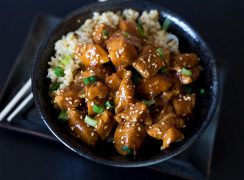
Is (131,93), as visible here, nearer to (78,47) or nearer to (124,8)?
(78,47)

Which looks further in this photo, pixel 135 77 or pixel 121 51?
pixel 135 77

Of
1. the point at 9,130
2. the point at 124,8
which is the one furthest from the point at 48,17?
the point at 9,130

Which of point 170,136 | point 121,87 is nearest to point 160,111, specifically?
point 170,136

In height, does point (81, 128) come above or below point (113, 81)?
below

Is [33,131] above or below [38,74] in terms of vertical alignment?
below

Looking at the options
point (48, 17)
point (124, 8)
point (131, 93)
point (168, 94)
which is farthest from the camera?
point (48, 17)

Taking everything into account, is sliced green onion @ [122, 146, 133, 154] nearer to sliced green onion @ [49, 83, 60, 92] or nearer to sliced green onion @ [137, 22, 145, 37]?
sliced green onion @ [49, 83, 60, 92]

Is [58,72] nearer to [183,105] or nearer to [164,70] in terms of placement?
[164,70]

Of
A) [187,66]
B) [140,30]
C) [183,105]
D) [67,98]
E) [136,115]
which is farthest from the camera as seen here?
[140,30]
